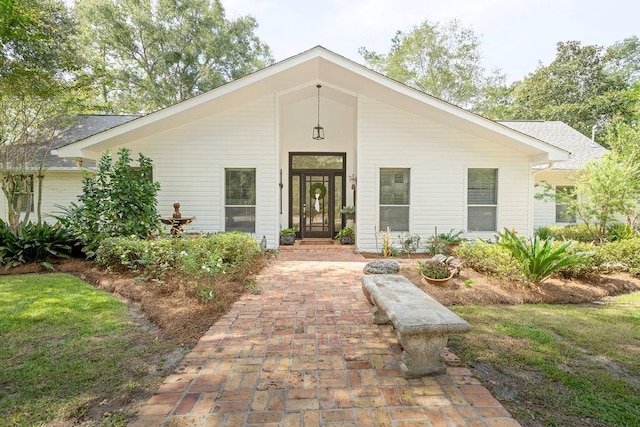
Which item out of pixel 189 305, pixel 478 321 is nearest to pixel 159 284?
pixel 189 305

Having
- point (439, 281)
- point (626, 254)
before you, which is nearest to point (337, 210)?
point (439, 281)

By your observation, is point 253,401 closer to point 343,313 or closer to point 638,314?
point 343,313

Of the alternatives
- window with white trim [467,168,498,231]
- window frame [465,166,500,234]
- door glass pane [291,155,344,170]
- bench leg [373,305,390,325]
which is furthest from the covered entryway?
bench leg [373,305,390,325]

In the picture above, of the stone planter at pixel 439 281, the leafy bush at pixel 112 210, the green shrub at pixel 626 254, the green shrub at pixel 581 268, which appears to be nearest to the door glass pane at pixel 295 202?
the leafy bush at pixel 112 210

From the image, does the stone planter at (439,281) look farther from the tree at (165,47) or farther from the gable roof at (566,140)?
the tree at (165,47)

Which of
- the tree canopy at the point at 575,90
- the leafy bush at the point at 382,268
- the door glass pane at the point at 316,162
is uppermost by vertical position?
the tree canopy at the point at 575,90

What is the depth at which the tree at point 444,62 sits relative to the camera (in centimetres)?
2220

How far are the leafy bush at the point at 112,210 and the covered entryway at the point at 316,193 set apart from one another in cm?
447

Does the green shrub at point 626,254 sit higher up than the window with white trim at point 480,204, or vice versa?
the window with white trim at point 480,204

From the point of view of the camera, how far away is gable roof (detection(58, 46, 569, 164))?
7.59 metres

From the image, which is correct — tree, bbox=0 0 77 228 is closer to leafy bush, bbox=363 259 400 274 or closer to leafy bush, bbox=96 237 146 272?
leafy bush, bbox=96 237 146 272

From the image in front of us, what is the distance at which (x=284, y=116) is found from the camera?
10.0m

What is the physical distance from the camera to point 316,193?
1053cm

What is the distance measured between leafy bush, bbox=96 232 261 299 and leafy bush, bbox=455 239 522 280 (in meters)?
4.17
